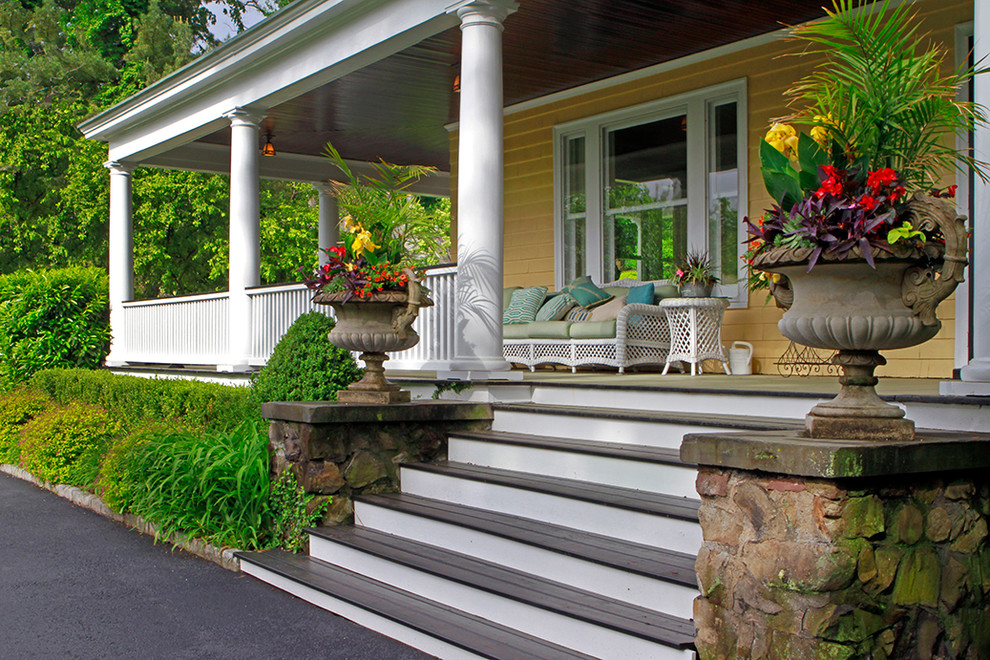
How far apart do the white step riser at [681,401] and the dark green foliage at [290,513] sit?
1.55m

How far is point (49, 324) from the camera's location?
11211 millimetres

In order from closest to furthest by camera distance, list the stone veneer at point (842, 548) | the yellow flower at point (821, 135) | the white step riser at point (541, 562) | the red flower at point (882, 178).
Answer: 1. the stone veneer at point (842, 548)
2. the red flower at point (882, 178)
3. the yellow flower at point (821, 135)
4. the white step riser at point (541, 562)

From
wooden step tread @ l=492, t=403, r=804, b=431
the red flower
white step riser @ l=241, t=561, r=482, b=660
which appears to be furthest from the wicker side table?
the red flower

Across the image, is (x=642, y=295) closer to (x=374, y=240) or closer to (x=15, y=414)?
(x=374, y=240)

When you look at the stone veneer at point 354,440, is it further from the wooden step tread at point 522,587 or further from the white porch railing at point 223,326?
the white porch railing at point 223,326

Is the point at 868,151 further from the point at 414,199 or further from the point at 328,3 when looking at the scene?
the point at 328,3

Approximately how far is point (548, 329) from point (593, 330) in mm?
538

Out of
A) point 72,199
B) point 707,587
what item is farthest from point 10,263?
point 707,587

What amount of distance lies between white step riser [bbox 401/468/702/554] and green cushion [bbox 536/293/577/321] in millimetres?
3263

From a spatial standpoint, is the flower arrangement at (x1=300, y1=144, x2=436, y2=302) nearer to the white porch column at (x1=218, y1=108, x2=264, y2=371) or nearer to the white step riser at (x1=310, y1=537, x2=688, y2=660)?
the white step riser at (x1=310, y1=537, x2=688, y2=660)

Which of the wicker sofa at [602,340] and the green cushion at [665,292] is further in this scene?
the green cushion at [665,292]

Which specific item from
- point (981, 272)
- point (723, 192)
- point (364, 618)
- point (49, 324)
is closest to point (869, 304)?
point (981, 272)

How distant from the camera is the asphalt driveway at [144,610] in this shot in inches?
150

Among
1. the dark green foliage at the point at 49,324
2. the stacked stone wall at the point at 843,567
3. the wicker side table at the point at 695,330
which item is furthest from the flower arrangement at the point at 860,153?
the dark green foliage at the point at 49,324
